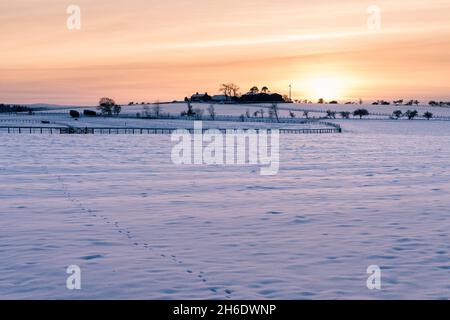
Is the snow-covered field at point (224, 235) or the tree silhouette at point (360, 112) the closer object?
the snow-covered field at point (224, 235)

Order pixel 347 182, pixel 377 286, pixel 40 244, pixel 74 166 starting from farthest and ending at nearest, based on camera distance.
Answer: pixel 74 166, pixel 347 182, pixel 40 244, pixel 377 286

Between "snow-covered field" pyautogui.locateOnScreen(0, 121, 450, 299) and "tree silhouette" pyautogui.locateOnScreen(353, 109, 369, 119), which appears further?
"tree silhouette" pyautogui.locateOnScreen(353, 109, 369, 119)

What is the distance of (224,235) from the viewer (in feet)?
42.6

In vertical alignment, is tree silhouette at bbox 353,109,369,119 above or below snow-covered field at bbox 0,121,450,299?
above

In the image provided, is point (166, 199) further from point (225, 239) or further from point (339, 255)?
point (339, 255)

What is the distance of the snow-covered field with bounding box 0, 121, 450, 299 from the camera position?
30.6ft

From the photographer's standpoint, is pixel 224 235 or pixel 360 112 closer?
pixel 224 235

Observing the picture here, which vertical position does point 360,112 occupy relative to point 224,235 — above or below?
above

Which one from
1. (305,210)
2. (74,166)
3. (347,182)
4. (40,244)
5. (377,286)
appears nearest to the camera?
(377,286)

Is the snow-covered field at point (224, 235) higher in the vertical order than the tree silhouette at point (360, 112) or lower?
lower

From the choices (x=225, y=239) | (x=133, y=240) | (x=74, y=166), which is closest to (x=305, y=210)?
(x=225, y=239)

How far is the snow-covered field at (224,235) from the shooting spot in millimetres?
9320
